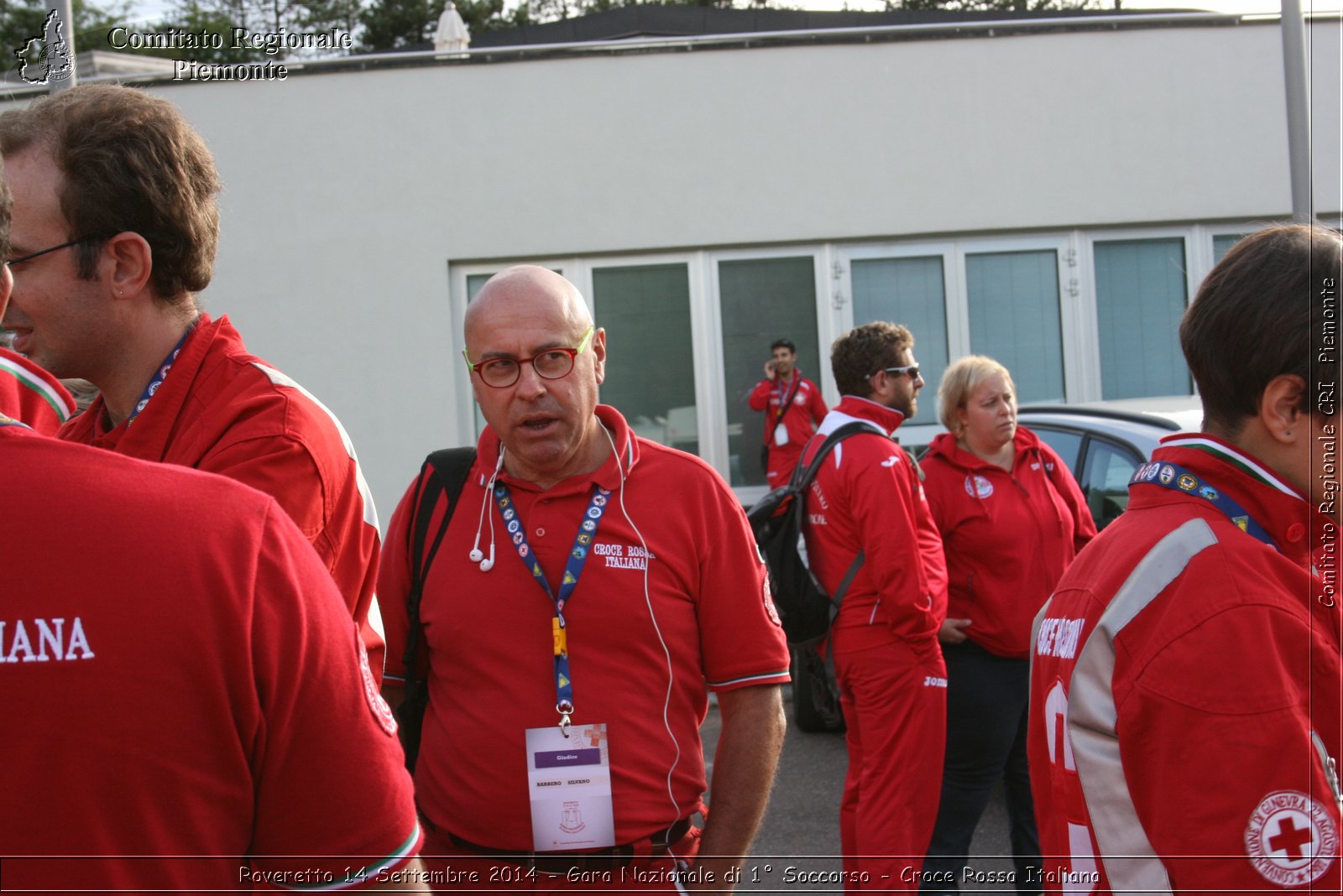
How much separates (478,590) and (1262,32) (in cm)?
1091

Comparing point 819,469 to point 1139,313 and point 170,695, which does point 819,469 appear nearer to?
point 170,695

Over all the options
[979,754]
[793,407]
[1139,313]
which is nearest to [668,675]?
[979,754]

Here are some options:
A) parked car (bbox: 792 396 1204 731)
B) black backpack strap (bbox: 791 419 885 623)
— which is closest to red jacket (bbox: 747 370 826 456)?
parked car (bbox: 792 396 1204 731)

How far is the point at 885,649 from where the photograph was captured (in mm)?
4676

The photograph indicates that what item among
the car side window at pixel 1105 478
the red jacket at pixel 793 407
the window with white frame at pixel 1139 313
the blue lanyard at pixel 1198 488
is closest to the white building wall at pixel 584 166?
the window with white frame at pixel 1139 313

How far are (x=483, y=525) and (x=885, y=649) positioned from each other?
7.85ft

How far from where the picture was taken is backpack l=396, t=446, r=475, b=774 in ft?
9.12

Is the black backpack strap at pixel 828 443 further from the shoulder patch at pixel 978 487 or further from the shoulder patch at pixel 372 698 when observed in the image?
the shoulder patch at pixel 372 698

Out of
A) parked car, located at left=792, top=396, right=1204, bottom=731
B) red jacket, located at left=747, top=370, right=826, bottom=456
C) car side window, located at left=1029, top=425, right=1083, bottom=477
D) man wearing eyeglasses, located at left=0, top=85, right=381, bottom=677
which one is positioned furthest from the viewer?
red jacket, located at left=747, top=370, right=826, bottom=456

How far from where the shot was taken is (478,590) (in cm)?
269

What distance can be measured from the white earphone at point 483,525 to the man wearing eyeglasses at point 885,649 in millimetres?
2175

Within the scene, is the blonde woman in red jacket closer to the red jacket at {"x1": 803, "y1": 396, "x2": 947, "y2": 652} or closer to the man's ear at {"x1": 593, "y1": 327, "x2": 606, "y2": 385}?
the red jacket at {"x1": 803, "y1": 396, "x2": 947, "y2": 652}

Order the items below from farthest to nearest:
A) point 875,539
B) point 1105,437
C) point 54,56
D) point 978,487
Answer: point 1105,437, point 978,487, point 875,539, point 54,56

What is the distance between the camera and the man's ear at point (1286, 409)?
1.82 meters
